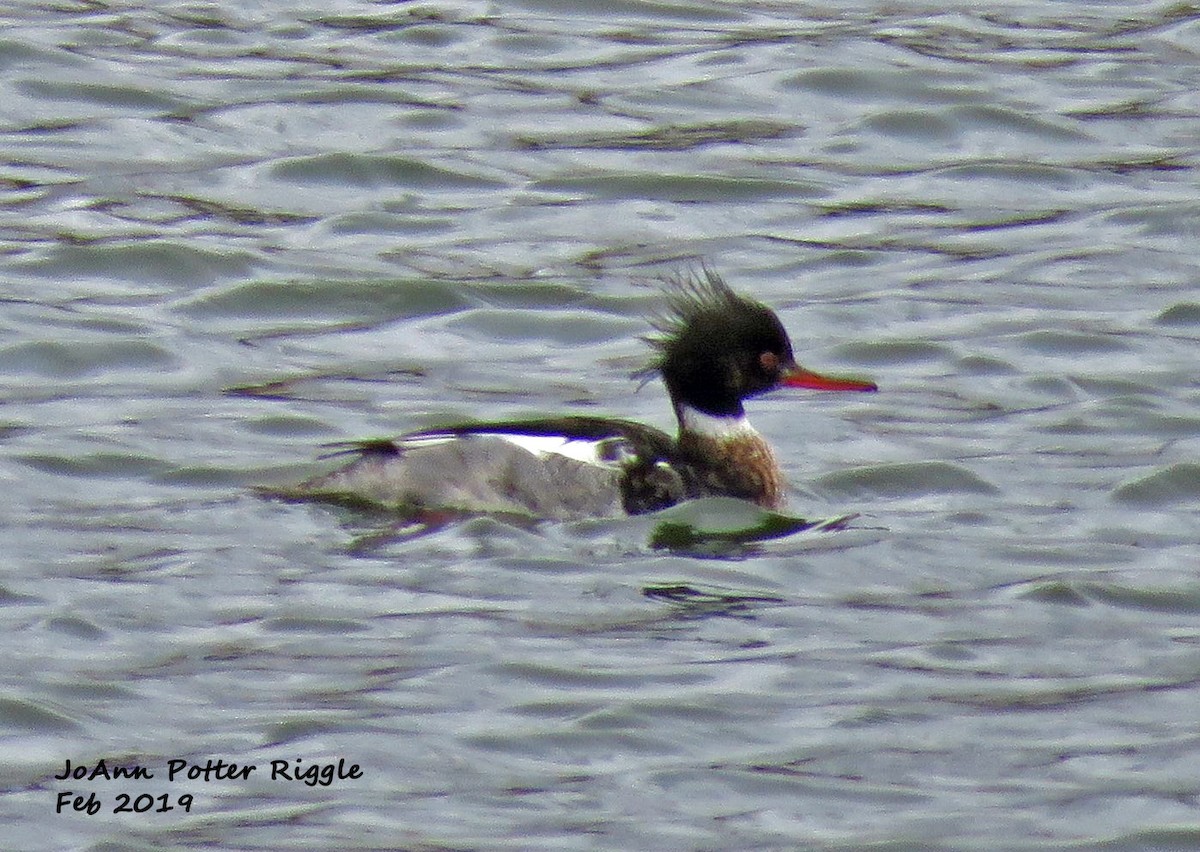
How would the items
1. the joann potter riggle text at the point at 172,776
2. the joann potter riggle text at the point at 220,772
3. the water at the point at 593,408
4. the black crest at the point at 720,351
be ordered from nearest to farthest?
1. the joann potter riggle text at the point at 172,776
2. the joann potter riggle text at the point at 220,772
3. the water at the point at 593,408
4. the black crest at the point at 720,351

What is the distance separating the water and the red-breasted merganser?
17 centimetres

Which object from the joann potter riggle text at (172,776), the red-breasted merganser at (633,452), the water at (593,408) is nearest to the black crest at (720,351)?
the red-breasted merganser at (633,452)

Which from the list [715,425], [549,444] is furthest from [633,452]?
[715,425]

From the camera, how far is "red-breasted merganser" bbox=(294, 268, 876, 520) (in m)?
8.84

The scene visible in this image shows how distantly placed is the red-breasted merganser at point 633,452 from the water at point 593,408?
0.17 metres

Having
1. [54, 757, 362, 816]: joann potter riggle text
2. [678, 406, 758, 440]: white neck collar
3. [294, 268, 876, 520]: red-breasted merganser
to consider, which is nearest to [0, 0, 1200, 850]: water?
[54, 757, 362, 816]: joann potter riggle text

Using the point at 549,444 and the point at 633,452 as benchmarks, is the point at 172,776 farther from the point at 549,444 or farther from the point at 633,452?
the point at 633,452

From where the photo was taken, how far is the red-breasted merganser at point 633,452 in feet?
29.0

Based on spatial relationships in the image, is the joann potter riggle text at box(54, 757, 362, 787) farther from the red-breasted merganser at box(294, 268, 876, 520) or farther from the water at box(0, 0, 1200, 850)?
the red-breasted merganser at box(294, 268, 876, 520)

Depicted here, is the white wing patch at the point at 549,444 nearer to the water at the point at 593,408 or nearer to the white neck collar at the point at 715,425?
the water at the point at 593,408

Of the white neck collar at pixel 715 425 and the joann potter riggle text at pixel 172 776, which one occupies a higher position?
the white neck collar at pixel 715 425

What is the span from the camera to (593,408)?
1025 cm

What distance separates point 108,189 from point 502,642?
17.6ft

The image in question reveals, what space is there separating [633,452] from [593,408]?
1.27 metres
